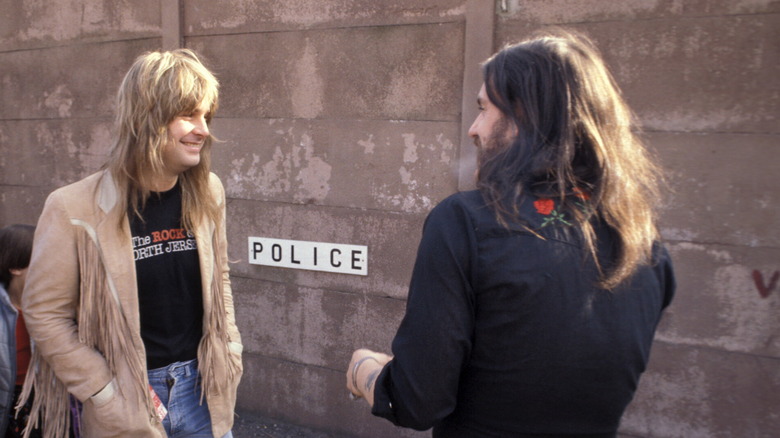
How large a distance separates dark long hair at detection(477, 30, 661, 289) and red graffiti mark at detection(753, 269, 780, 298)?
1800mm

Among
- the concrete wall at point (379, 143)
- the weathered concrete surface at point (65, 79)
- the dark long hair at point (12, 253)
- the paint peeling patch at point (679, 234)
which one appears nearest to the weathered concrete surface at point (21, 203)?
the concrete wall at point (379, 143)

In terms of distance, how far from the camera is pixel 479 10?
312cm

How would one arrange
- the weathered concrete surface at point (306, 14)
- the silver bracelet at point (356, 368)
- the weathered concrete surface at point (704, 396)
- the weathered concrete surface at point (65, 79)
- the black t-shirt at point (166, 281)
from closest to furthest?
the silver bracelet at point (356, 368)
the black t-shirt at point (166, 281)
the weathered concrete surface at point (704, 396)
the weathered concrete surface at point (306, 14)
the weathered concrete surface at point (65, 79)

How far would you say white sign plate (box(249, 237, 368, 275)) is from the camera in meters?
3.56

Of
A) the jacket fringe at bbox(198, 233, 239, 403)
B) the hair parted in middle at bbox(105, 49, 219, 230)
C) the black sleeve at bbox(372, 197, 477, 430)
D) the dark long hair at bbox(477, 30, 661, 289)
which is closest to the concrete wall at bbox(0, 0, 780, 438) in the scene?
the jacket fringe at bbox(198, 233, 239, 403)

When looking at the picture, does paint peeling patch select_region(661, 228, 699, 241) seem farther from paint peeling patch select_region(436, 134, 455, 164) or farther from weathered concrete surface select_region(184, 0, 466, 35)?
weathered concrete surface select_region(184, 0, 466, 35)

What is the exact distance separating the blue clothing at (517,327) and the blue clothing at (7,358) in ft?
5.11

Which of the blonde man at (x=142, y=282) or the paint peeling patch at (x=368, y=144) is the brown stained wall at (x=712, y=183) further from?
the blonde man at (x=142, y=282)

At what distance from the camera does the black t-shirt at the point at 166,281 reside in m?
2.03

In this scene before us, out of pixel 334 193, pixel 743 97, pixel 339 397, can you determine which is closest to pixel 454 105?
pixel 334 193

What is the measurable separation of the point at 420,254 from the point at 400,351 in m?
0.20

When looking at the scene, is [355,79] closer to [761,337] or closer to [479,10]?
[479,10]

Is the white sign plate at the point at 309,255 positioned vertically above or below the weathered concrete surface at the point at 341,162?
below

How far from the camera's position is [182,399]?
213 cm
